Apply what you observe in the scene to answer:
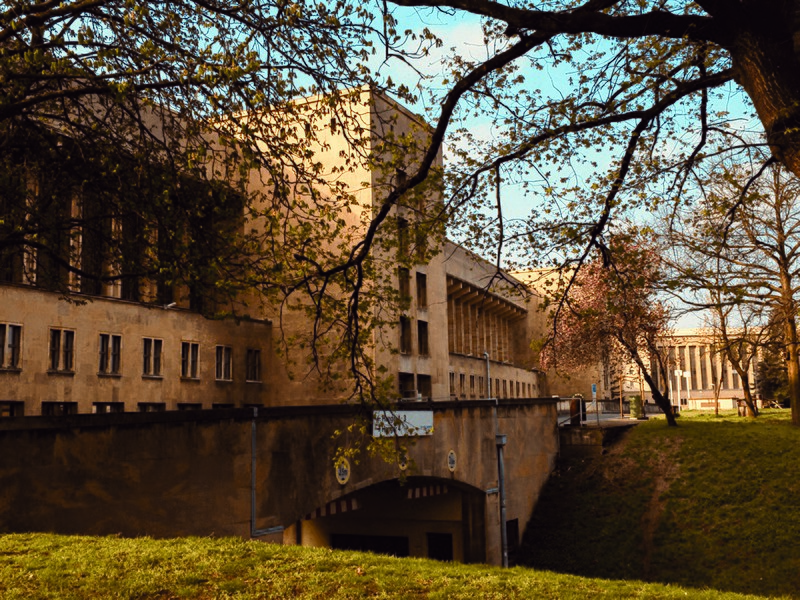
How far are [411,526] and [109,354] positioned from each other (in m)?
13.9

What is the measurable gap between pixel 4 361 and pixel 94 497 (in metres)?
16.7

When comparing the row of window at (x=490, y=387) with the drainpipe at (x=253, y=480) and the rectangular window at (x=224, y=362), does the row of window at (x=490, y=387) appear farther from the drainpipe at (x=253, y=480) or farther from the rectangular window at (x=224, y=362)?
the drainpipe at (x=253, y=480)

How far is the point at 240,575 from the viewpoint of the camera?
30.2ft

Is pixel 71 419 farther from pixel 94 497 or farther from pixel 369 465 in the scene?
pixel 369 465

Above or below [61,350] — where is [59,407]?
below

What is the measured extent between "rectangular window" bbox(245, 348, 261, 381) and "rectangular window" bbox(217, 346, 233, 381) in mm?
1224

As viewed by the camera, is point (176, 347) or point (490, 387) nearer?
point (176, 347)

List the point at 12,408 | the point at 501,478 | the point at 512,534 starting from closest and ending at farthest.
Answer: the point at 12,408 < the point at 501,478 < the point at 512,534

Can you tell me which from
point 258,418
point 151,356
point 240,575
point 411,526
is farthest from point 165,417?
point 151,356

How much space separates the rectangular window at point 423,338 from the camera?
46.4 meters

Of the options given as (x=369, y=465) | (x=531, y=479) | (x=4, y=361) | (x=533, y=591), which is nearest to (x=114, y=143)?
(x=533, y=591)

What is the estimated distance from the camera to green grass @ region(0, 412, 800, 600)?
881cm

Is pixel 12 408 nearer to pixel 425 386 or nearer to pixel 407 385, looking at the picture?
pixel 407 385

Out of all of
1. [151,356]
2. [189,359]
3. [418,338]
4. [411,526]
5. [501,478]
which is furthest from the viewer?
[418,338]
